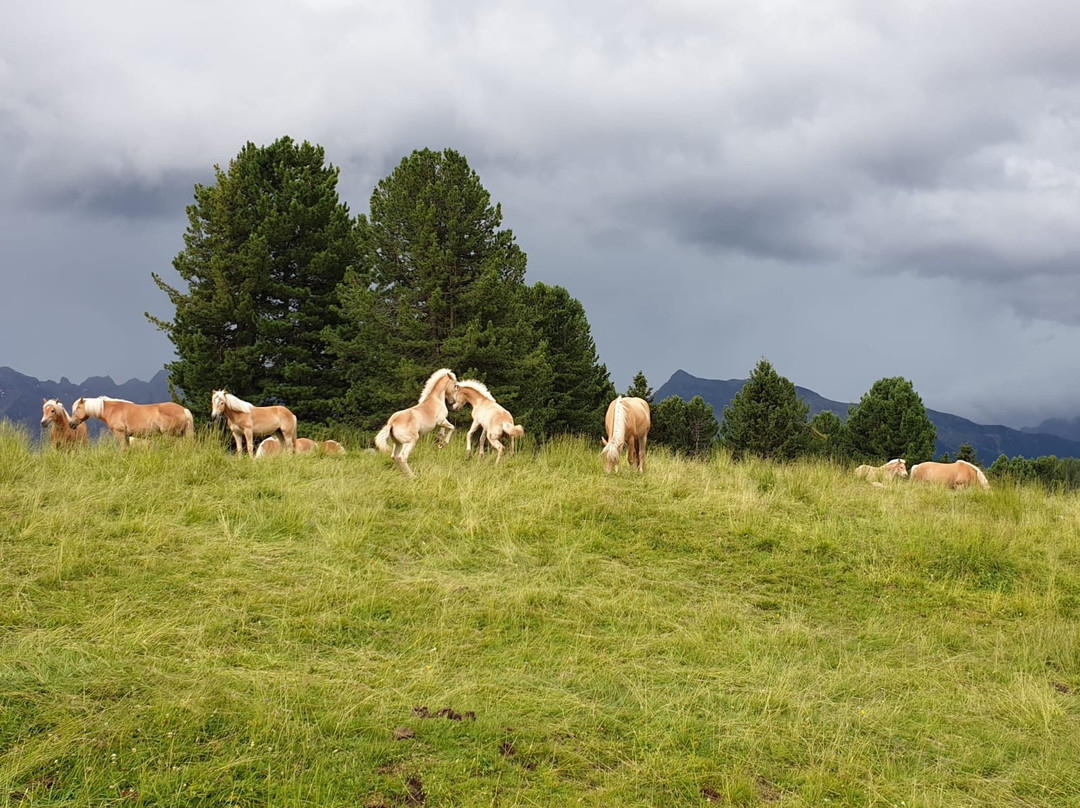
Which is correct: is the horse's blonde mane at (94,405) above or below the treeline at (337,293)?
below

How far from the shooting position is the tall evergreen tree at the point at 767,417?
4866 centimetres

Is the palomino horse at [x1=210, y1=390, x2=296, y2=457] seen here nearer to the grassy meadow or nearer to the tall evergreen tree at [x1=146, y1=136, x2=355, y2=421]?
the grassy meadow

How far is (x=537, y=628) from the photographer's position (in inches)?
305

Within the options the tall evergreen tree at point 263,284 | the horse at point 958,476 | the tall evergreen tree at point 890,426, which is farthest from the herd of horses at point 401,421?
the tall evergreen tree at point 890,426

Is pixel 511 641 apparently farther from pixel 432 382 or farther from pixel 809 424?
pixel 809 424

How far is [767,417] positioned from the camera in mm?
49375

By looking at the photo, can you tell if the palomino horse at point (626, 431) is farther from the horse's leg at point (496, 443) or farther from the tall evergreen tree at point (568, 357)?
the tall evergreen tree at point (568, 357)

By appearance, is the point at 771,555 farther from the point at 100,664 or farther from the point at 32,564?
the point at 32,564

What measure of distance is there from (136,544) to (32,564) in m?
1.05

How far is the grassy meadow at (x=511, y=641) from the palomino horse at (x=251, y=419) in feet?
7.49

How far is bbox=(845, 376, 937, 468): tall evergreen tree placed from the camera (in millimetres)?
50000

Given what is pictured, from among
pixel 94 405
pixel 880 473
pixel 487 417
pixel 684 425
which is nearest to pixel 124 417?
pixel 94 405

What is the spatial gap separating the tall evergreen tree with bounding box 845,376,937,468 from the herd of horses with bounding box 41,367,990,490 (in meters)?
35.4

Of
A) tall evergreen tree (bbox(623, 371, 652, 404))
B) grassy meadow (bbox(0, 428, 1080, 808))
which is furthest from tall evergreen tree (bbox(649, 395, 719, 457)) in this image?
grassy meadow (bbox(0, 428, 1080, 808))
